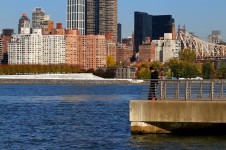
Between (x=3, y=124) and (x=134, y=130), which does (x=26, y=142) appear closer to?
(x=134, y=130)

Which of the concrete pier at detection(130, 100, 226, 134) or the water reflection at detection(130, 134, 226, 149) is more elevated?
the concrete pier at detection(130, 100, 226, 134)

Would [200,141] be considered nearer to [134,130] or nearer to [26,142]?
[134,130]

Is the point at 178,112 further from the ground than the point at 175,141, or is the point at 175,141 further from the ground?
the point at 178,112

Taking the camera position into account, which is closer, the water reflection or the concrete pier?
the water reflection

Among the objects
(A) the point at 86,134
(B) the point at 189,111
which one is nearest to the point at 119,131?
(A) the point at 86,134

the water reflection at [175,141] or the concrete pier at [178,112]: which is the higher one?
the concrete pier at [178,112]

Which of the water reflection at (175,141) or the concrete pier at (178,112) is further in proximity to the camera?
the concrete pier at (178,112)

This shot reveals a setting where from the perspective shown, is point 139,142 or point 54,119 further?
point 54,119

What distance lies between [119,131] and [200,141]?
748 cm

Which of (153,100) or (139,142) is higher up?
(153,100)

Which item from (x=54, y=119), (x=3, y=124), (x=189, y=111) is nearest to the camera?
(x=189, y=111)

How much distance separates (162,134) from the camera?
110 feet

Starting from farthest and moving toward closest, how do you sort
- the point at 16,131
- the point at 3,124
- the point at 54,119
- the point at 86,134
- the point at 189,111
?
the point at 54,119
the point at 3,124
the point at 16,131
the point at 86,134
the point at 189,111

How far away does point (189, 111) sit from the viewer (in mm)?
31891
